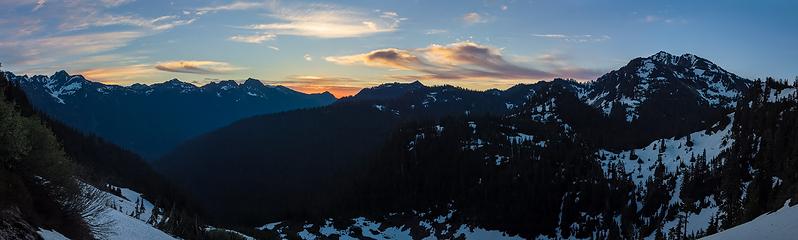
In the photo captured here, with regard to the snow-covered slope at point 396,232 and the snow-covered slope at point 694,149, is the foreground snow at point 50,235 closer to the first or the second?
the snow-covered slope at point 396,232

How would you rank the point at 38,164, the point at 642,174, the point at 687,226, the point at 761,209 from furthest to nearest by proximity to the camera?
the point at 642,174 < the point at 687,226 < the point at 761,209 < the point at 38,164

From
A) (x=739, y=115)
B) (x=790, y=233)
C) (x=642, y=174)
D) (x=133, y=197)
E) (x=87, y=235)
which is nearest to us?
(x=87, y=235)

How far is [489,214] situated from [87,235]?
17704cm

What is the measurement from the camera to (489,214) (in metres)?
197

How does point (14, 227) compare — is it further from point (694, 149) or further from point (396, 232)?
point (694, 149)

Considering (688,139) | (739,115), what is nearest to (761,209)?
(739,115)

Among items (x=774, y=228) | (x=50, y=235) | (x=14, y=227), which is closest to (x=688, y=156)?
(x=774, y=228)

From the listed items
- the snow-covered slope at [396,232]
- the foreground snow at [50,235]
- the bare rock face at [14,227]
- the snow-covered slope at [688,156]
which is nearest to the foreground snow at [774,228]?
the foreground snow at [50,235]

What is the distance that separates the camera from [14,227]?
22141 millimetres

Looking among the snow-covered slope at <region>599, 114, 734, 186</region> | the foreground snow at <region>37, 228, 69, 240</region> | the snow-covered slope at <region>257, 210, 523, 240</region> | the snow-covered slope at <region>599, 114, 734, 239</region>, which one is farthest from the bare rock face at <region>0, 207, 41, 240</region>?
the snow-covered slope at <region>599, 114, 734, 186</region>

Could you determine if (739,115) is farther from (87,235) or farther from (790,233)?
(87,235)

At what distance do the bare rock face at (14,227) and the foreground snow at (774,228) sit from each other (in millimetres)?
54755

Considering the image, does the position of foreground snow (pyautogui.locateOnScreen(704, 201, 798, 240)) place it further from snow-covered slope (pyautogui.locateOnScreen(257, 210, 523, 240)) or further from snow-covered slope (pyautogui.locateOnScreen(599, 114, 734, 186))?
snow-covered slope (pyautogui.locateOnScreen(599, 114, 734, 186))

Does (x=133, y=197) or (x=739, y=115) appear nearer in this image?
(x=133, y=197)
